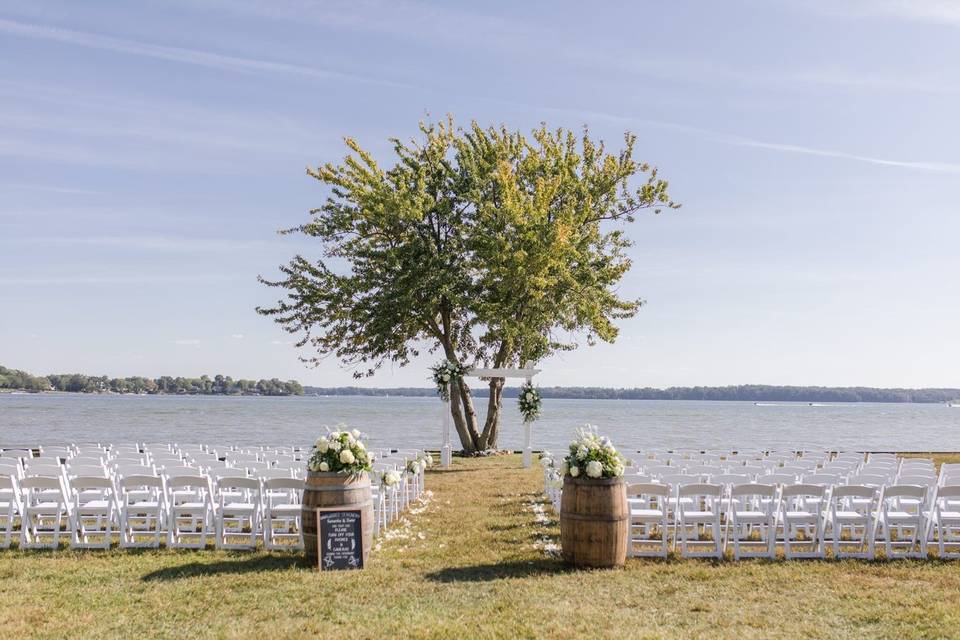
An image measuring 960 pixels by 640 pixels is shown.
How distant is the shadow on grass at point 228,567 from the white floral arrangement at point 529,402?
1322 centimetres


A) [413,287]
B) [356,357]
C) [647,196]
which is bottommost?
[356,357]

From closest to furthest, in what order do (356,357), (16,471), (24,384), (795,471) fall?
1. (16,471)
2. (795,471)
3. (356,357)
4. (24,384)

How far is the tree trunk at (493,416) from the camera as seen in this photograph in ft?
81.7

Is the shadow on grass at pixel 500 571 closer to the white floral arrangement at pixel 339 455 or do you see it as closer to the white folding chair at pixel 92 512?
the white floral arrangement at pixel 339 455

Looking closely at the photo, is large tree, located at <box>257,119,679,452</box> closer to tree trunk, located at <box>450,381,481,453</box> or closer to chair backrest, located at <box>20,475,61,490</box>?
tree trunk, located at <box>450,381,481,453</box>

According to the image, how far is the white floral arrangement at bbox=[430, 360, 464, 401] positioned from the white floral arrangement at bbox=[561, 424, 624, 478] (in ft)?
44.7

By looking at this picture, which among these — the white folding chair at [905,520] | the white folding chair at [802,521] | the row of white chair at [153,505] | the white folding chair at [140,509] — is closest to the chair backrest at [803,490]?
the white folding chair at [802,521]

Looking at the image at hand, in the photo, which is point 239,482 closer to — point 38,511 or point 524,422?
point 38,511

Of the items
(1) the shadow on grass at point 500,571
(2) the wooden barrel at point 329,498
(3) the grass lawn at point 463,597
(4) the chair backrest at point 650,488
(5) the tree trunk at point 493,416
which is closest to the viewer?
(3) the grass lawn at point 463,597

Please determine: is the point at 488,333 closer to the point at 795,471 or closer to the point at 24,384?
Answer: the point at 795,471

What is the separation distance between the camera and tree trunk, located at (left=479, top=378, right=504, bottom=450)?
81.7ft

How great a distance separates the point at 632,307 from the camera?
84.2 ft

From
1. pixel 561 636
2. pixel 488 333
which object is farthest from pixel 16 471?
pixel 488 333

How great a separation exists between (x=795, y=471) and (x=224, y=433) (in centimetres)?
4818
